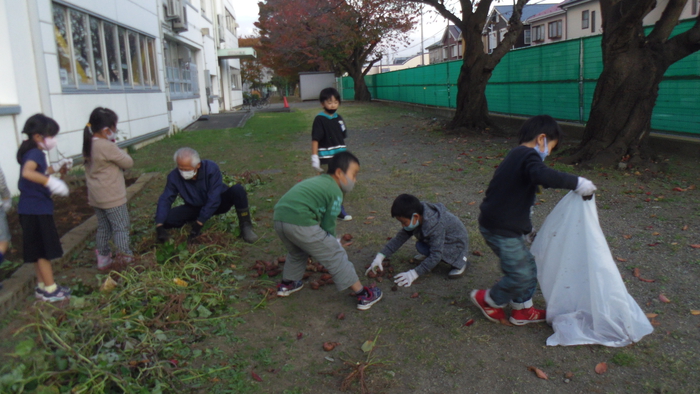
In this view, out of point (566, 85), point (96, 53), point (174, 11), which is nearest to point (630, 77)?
point (566, 85)

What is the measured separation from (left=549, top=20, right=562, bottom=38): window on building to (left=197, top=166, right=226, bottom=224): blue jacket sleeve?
44.7 meters

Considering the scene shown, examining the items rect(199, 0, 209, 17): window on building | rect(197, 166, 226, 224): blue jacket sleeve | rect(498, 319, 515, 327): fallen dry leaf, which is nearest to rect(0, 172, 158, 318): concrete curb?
rect(197, 166, 226, 224): blue jacket sleeve

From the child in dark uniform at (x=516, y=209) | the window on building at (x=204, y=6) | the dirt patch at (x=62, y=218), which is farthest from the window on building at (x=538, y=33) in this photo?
the child in dark uniform at (x=516, y=209)

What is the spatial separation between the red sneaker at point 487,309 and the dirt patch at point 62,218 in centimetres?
389

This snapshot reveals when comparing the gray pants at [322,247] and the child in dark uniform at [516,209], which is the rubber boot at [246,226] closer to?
the gray pants at [322,247]

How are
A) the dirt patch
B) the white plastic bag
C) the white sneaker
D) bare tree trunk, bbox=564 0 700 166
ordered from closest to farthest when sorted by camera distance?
the white plastic bag
the white sneaker
the dirt patch
bare tree trunk, bbox=564 0 700 166

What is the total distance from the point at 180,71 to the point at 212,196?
17588 mm

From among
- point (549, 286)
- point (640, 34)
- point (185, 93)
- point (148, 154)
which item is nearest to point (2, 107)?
point (148, 154)

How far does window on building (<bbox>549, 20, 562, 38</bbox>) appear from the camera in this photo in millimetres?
44028

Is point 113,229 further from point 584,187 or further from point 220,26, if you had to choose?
point 220,26

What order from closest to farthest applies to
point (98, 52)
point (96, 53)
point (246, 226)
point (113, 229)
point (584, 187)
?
point (584, 187)
point (113, 229)
point (246, 226)
point (96, 53)
point (98, 52)

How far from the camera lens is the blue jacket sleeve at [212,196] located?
5.18 m

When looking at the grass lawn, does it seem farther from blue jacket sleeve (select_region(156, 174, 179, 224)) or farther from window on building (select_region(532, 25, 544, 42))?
window on building (select_region(532, 25, 544, 42))

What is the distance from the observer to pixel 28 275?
441 cm
